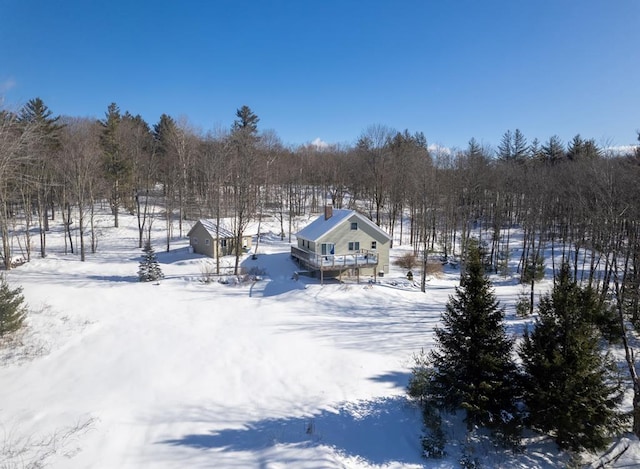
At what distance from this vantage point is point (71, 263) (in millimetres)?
28766

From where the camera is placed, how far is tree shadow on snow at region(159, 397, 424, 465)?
947 centimetres

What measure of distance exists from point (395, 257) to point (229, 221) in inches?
673

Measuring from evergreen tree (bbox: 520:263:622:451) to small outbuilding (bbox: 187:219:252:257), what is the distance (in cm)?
2618

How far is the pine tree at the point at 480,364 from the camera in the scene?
9977 mm

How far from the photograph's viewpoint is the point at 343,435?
10.1 metres

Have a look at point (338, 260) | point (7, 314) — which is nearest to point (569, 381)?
point (338, 260)

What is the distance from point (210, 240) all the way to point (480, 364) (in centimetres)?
2599

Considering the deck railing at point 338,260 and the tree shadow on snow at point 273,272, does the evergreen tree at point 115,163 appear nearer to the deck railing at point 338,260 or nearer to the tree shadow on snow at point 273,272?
the tree shadow on snow at point 273,272

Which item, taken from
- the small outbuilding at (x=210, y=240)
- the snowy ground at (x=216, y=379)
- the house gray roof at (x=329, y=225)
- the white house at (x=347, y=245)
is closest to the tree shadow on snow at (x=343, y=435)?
the snowy ground at (x=216, y=379)

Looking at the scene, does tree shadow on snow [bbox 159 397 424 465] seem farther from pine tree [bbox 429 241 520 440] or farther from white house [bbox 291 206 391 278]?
white house [bbox 291 206 391 278]

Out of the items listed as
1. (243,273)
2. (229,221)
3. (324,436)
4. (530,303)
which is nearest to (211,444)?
(324,436)

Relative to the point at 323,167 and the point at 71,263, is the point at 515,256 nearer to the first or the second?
the point at 323,167

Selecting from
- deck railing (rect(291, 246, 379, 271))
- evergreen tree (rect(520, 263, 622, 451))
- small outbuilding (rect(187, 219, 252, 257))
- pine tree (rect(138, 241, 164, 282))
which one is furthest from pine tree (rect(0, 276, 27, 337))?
evergreen tree (rect(520, 263, 622, 451))

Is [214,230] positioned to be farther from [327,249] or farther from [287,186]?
[287,186]
